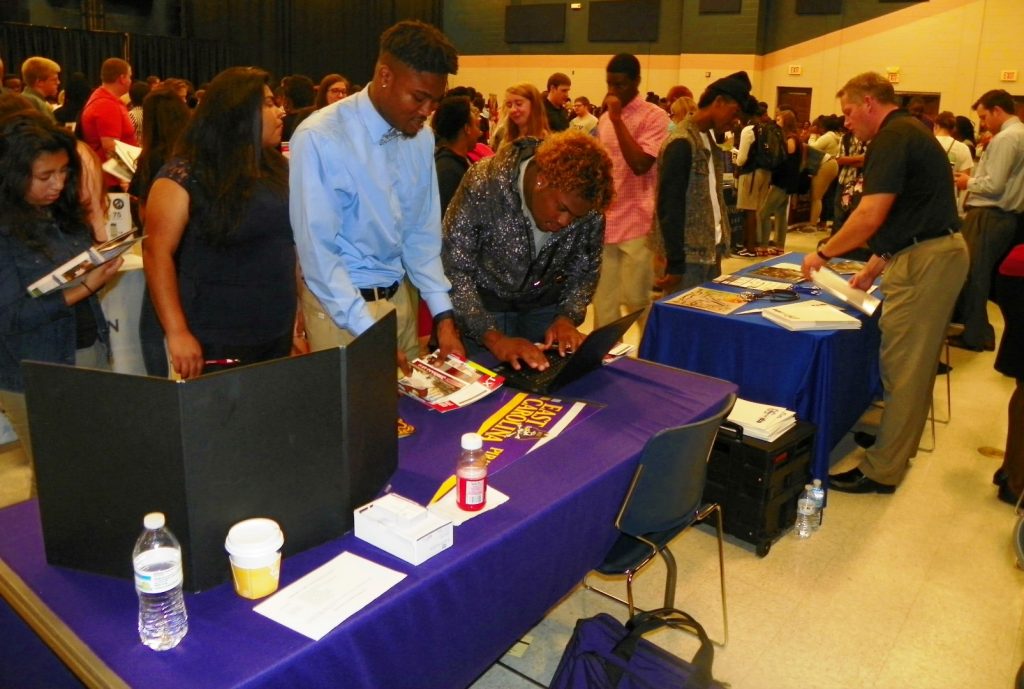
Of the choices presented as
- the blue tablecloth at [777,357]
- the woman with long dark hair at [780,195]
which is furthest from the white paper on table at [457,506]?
the woman with long dark hair at [780,195]

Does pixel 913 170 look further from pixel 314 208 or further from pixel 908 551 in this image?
pixel 314 208

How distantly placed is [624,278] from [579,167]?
6.39 feet

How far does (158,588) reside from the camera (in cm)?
115

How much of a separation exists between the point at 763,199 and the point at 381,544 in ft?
23.5

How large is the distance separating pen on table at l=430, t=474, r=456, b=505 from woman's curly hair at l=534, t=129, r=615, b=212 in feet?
2.93

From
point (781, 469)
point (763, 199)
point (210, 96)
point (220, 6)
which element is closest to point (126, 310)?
point (210, 96)

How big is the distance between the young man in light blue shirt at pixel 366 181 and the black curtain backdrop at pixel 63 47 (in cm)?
1071

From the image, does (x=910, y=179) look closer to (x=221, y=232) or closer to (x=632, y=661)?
(x=632, y=661)

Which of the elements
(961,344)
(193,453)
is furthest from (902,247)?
(193,453)


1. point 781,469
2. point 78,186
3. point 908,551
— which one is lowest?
point 908,551

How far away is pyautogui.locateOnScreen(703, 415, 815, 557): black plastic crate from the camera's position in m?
2.79

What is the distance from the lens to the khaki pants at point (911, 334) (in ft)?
10.1

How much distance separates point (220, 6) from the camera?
43.3 ft

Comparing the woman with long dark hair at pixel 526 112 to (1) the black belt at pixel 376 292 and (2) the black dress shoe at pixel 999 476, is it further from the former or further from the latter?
(2) the black dress shoe at pixel 999 476
